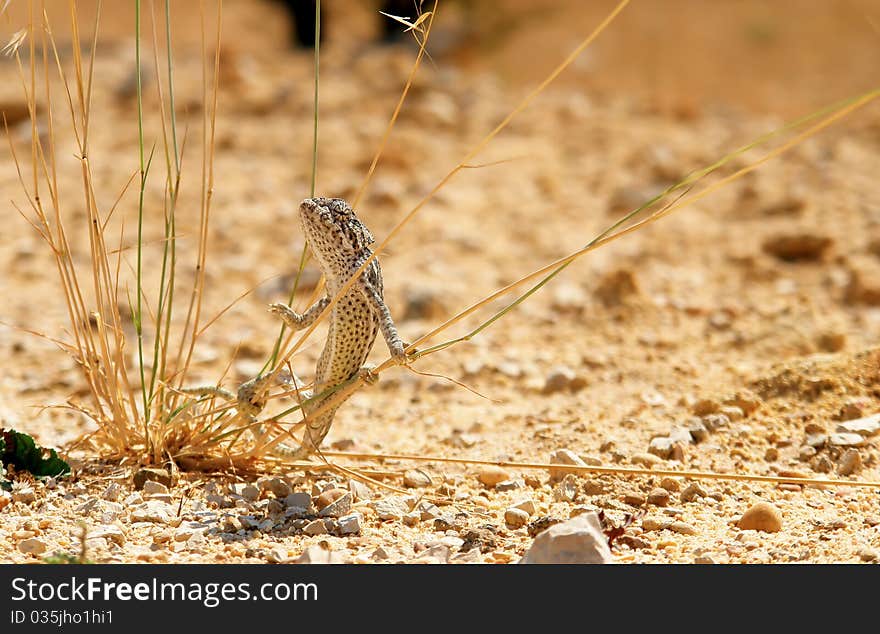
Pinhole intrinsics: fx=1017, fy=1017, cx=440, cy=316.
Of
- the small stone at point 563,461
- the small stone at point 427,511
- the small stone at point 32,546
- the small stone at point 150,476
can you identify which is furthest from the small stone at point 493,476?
the small stone at point 32,546

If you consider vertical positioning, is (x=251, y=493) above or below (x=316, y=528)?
above

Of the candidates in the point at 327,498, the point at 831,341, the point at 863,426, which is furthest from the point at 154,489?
the point at 831,341

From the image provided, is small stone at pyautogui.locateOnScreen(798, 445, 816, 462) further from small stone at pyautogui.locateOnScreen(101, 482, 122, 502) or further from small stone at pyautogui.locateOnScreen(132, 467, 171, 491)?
small stone at pyautogui.locateOnScreen(101, 482, 122, 502)

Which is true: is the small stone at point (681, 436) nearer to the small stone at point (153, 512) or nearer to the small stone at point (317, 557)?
the small stone at point (317, 557)

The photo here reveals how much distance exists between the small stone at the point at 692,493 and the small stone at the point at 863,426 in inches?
29.9

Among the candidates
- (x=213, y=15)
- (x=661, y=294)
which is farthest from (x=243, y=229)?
(x=213, y=15)

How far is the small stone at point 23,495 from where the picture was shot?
2.96 m

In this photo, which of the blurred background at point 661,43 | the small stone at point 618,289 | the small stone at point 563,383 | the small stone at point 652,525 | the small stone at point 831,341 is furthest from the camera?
the blurred background at point 661,43

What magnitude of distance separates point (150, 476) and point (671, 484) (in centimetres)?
163

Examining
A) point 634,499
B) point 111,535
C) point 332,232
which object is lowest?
point 111,535

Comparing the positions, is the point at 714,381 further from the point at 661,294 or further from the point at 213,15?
the point at 213,15

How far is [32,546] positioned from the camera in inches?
104

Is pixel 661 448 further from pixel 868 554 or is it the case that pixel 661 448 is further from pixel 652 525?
pixel 868 554

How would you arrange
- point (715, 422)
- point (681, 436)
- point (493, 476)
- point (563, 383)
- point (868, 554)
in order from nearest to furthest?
point (868, 554), point (493, 476), point (681, 436), point (715, 422), point (563, 383)
